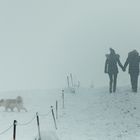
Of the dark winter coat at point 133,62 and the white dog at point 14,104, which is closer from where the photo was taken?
the white dog at point 14,104

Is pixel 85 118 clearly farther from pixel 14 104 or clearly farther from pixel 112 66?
pixel 112 66

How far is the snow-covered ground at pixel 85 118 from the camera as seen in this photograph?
22.6m

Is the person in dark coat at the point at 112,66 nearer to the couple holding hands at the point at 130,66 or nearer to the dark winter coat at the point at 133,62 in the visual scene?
the couple holding hands at the point at 130,66

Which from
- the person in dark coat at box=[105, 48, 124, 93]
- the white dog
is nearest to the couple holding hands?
the person in dark coat at box=[105, 48, 124, 93]

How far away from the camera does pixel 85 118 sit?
1040 inches

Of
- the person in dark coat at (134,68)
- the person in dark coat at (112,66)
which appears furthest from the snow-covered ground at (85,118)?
the person in dark coat at (112,66)

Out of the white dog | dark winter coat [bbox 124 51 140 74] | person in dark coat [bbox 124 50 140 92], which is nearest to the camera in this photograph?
the white dog

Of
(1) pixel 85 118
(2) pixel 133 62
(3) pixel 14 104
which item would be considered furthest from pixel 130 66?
(1) pixel 85 118

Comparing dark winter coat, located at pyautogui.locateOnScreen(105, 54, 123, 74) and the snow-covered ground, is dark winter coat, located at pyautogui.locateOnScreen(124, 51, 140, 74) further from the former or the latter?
the snow-covered ground

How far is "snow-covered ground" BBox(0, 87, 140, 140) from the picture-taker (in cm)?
2258

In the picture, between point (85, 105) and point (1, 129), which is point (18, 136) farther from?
point (85, 105)

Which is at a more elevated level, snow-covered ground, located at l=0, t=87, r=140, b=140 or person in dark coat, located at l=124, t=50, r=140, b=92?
person in dark coat, located at l=124, t=50, r=140, b=92

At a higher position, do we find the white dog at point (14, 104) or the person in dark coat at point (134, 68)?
the person in dark coat at point (134, 68)

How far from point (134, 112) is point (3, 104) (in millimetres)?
7304
